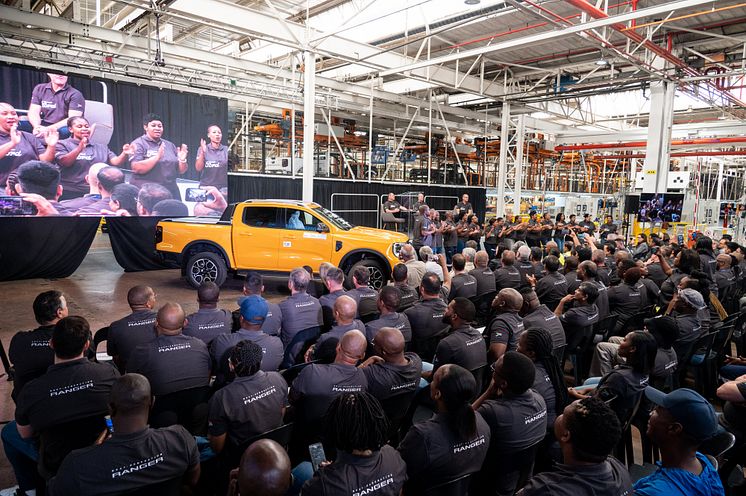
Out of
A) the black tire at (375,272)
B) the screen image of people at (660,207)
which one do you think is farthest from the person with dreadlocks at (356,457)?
the screen image of people at (660,207)

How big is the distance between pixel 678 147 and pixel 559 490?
908 inches

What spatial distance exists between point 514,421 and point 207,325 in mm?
2807

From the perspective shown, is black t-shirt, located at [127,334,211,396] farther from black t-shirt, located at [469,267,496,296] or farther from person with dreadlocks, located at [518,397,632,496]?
black t-shirt, located at [469,267,496,296]

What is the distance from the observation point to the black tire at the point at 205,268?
923cm

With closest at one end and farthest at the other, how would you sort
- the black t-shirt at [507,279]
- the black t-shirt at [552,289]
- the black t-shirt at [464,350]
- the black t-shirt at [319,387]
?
the black t-shirt at [319,387] → the black t-shirt at [464,350] → the black t-shirt at [552,289] → the black t-shirt at [507,279]

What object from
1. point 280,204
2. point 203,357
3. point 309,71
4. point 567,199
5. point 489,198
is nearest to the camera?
point 203,357

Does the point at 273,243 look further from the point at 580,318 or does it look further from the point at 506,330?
the point at 580,318

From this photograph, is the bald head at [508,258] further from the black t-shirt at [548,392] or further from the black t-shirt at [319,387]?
the black t-shirt at [319,387]

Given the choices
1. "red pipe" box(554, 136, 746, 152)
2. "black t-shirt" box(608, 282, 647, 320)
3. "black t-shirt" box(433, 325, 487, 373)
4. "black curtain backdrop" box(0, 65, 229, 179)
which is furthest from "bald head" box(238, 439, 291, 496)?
"red pipe" box(554, 136, 746, 152)

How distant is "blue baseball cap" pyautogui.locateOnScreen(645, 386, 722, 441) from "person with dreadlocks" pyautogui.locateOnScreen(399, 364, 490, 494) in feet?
2.96

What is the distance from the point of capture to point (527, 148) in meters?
21.4

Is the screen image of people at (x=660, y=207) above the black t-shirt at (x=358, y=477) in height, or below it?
above

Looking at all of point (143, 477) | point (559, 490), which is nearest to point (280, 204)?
point (143, 477)

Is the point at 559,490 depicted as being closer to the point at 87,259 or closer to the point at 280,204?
the point at 280,204
